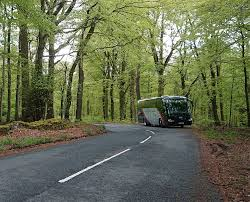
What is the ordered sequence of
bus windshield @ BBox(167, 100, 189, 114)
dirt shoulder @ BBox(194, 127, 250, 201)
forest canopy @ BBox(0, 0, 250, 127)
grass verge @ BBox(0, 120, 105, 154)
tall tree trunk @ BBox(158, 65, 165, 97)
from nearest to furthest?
dirt shoulder @ BBox(194, 127, 250, 201)
grass verge @ BBox(0, 120, 105, 154)
forest canopy @ BBox(0, 0, 250, 127)
bus windshield @ BBox(167, 100, 189, 114)
tall tree trunk @ BBox(158, 65, 165, 97)

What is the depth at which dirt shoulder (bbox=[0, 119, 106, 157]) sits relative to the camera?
1623cm

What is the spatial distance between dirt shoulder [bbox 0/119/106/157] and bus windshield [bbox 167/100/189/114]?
11.3 m

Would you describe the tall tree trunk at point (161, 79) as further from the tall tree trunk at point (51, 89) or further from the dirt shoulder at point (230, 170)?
the dirt shoulder at point (230, 170)

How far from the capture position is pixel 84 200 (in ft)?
22.7

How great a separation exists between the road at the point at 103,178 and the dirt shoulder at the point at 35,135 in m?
2.72

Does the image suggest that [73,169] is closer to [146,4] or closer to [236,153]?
[236,153]

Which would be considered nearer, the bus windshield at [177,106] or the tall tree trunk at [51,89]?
the tall tree trunk at [51,89]

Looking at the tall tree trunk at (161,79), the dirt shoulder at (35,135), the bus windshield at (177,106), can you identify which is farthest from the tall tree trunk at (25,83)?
the tall tree trunk at (161,79)

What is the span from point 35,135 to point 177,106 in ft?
70.0

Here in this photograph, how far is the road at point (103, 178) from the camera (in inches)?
290

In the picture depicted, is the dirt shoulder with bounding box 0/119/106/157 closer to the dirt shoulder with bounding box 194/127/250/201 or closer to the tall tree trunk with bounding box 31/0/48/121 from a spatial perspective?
the tall tree trunk with bounding box 31/0/48/121

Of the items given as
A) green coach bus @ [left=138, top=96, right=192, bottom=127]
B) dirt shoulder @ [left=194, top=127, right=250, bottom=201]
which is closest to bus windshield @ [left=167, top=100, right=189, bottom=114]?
green coach bus @ [left=138, top=96, right=192, bottom=127]

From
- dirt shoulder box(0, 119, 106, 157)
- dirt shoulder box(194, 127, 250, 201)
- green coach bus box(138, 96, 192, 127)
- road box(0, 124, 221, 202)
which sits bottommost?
dirt shoulder box(194, 127, 250, 201)

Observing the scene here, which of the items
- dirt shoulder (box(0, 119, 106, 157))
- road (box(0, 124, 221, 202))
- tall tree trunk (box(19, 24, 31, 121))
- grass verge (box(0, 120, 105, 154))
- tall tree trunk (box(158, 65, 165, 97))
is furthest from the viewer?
tall tree trunk (box(158, 65, 165, 97))
